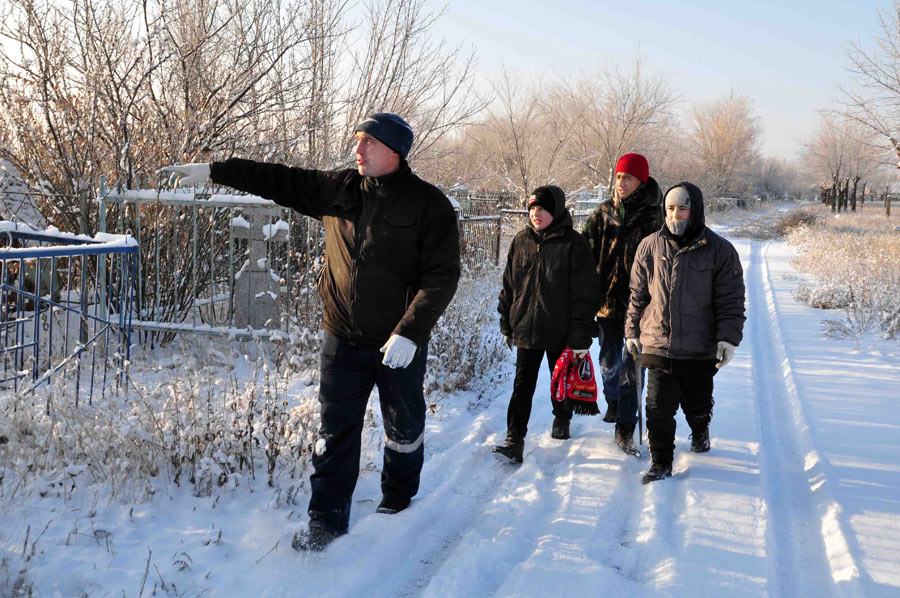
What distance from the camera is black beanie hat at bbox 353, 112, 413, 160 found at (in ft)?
10.4

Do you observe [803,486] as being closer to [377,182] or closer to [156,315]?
[377,182]

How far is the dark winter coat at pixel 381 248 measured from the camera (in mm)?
3219

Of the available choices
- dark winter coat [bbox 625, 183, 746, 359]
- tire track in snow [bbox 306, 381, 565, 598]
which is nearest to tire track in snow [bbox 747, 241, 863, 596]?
dark winter coat [bbox 625, 183, 746, 359]

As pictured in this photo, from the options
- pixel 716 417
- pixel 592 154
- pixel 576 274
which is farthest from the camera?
pixel 592 154

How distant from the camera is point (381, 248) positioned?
3213 mm

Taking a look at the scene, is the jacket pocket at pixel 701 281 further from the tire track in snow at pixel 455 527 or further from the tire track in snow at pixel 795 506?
the tire track in snow at pixel 455 527

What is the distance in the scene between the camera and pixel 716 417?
555 cm

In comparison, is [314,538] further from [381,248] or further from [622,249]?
[622,249]

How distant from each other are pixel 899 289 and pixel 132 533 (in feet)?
36.2

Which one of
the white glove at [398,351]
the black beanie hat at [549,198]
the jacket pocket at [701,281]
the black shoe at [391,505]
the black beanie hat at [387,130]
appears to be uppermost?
the black beanie hat at [387,130]

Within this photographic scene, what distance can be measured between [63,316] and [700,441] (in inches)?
236

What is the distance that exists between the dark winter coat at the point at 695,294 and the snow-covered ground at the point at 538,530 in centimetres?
89

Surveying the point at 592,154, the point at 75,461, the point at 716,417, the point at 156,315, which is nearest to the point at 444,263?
the point at 75,461

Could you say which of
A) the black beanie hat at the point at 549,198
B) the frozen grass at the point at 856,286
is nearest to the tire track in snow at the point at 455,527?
the black beanie hat at the point at 549,198
